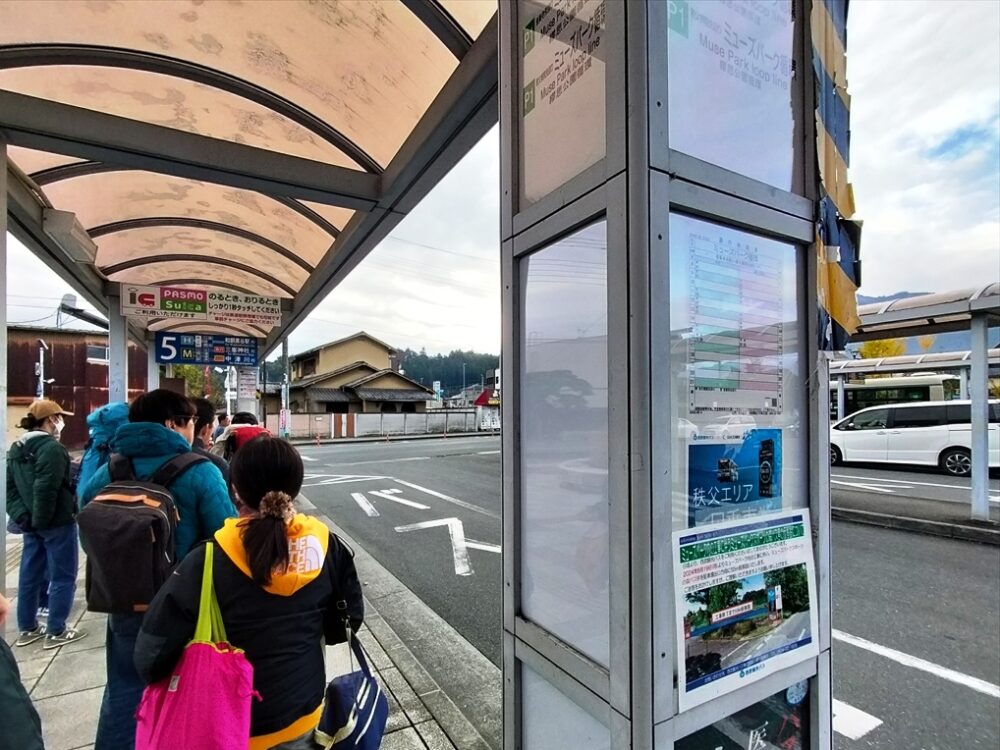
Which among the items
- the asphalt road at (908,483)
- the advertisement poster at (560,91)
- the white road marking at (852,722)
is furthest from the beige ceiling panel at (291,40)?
the asphalt road at (908,483)

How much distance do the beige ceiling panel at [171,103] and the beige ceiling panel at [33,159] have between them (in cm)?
56

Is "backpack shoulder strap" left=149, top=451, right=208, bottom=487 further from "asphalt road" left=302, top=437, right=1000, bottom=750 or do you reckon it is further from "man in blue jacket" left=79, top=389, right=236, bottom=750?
"asphalt road" left=302, top=437, right=1000, bottom=750

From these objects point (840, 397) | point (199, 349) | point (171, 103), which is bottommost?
point (840, 397)

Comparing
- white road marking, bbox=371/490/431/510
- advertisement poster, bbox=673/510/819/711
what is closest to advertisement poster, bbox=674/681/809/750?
advertisement poster, bbox=673/510/819/711

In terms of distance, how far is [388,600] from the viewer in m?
4.66

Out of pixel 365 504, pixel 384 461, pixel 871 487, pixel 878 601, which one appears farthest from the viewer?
pixel 384 461

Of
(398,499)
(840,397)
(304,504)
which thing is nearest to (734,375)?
(304,504)

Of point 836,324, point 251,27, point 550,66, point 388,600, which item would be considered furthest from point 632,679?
point 388,600

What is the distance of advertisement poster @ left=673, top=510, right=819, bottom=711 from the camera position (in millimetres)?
1277

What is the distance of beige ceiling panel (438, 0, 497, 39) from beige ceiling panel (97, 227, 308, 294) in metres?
4.26

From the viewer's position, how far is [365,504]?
31.0 ft

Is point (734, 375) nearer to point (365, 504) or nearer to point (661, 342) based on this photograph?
point (661, 342)

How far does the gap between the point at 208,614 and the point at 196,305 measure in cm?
637

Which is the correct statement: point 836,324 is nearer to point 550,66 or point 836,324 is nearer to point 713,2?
point 713,2
